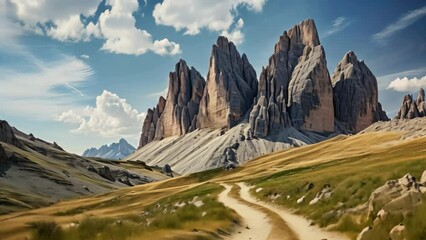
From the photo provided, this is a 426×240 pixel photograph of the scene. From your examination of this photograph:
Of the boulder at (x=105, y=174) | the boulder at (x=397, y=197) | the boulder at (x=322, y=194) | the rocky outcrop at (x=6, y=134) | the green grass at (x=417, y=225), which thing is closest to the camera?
the green grass at (x=417, y=225)

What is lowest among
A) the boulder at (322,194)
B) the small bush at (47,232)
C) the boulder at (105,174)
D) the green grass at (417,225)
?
the boulder at (322,194)

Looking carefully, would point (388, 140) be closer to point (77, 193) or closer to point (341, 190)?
point (77, 193)

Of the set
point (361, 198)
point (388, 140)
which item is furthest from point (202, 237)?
point (388, 140)

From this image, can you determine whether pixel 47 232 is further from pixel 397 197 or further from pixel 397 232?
pixel 397 197

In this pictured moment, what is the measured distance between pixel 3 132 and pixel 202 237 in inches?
6051

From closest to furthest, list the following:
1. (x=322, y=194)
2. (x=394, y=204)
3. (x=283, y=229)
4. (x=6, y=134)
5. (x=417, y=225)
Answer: (x=417, y=225) < (x=394, y=204) < (x=283, y=229) < (x=322, y=194) < (x=6, y=134)

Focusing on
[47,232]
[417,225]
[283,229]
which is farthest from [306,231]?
[47,232]

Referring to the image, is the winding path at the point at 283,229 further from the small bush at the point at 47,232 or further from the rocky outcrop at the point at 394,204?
the small bush at the point at 47,232

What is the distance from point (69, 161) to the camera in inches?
6983

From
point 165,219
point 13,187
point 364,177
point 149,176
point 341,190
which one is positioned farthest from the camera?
point 149,176

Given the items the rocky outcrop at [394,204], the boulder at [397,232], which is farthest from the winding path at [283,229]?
the boulder at [397,232]

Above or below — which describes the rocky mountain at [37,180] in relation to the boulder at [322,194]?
above

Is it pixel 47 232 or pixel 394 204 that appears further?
pixel 394 204

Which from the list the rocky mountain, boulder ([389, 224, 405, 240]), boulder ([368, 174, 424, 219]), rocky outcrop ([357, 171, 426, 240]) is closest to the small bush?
rocky outcrop ([357, 171, 426, 240])
